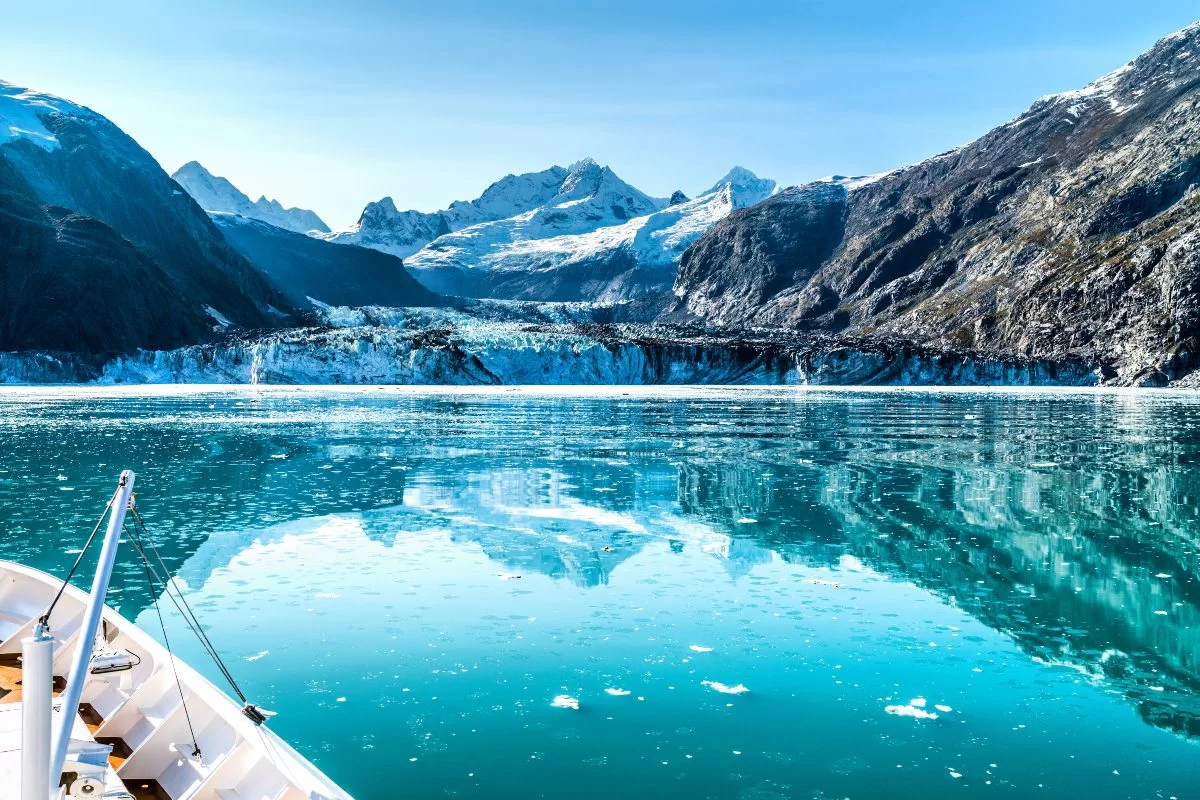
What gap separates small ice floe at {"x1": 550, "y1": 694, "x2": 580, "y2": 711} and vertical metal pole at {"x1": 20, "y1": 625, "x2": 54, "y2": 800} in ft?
19.0

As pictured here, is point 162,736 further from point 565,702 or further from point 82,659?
point 565,702

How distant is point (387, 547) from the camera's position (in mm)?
18438

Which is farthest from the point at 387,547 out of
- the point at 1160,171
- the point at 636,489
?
the point at 1160,171

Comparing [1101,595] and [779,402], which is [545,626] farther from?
[779,402]

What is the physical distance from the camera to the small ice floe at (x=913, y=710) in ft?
33.2

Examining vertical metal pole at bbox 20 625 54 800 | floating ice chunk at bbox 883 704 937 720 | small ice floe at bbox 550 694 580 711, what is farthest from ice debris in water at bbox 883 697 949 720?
vertical metal pole at bbox 20 625 54 800

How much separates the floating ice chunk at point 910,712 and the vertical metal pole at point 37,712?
8.20 meters

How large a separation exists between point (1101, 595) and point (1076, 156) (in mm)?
212189

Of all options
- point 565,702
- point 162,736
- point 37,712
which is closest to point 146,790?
point 162,736

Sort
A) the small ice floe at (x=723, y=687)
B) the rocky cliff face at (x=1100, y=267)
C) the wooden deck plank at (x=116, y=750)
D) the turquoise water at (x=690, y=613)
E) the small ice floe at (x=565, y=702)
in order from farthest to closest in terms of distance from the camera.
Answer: the rocky cliff face at (x=1100, y=267)
the small ice floe at (x=723, y=687)
the small ice floe at (x=565, y=702)
the turquoise water at (x=690, y=613)
the wooden deck plank at (x=116, y=750)

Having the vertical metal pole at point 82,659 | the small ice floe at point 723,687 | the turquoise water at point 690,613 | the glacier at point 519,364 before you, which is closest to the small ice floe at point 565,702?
the turquoise water at point 690,613

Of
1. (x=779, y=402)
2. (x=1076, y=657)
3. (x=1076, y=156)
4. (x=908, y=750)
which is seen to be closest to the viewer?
(x=908, y=750)

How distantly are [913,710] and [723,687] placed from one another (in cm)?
215

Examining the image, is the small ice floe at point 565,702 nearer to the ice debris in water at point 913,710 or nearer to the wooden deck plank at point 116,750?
the ice debris in water at point 913,710
